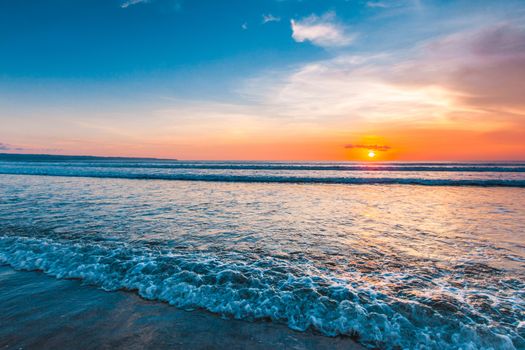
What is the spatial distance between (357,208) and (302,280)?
8100mm

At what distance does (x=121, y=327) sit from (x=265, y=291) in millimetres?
2190

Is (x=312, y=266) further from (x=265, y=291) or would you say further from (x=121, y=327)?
(x=121, y=327)

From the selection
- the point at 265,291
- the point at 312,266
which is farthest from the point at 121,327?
the point at 312,266

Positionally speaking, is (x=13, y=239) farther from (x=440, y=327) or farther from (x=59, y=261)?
(x=440, y=327)

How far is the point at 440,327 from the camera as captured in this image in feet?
11.7

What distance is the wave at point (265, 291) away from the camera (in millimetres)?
3471

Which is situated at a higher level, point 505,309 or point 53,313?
point 505,309

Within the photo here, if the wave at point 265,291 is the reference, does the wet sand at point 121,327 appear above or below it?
below

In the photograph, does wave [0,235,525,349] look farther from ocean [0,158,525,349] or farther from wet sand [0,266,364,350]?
wet sand [0,266,364,350]

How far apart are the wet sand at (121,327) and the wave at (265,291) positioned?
0.70 feet

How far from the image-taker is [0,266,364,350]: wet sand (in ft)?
10.8

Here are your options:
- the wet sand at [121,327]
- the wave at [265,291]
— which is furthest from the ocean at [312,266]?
the wet sand at [121,327]

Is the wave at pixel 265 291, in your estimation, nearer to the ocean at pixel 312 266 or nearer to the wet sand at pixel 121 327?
the ocean at pixel 312 266

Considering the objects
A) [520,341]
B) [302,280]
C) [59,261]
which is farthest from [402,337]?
[59,261]
